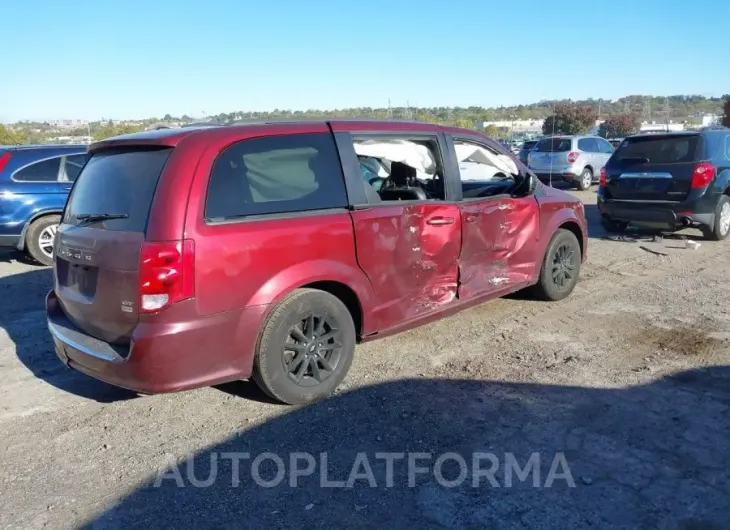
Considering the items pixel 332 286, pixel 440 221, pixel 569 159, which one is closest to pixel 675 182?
pixel 440 221

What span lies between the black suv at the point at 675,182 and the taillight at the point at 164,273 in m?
7.72

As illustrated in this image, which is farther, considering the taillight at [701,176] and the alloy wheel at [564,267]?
the taillight at [701,176]

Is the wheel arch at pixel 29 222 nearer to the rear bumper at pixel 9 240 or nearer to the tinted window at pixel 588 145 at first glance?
the rear bumper at pixel 9 240

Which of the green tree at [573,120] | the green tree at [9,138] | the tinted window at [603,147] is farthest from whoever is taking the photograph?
the green tree at [573,120]

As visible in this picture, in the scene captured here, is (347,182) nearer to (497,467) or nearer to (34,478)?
(497,467)

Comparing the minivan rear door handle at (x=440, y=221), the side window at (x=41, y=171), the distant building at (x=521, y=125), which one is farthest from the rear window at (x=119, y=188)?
the distant building at (x=521, y=125)

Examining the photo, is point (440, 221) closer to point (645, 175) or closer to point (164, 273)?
point (164, 273)

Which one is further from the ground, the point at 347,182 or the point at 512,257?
the point at 347,182

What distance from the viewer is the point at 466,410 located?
12.5 feet

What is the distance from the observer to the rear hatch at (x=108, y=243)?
340 centimetres

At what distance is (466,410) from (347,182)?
1732 mm

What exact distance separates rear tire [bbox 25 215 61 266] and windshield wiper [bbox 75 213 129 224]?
5222 millimetres

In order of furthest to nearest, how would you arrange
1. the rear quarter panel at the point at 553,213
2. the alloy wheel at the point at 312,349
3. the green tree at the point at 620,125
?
the green tree at the point at 620,125, the rear quarter panel at the point at 553,213, the alloy wheel at the point at 312,349

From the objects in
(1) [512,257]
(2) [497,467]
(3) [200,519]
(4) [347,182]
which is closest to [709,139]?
(1) [512,257]
